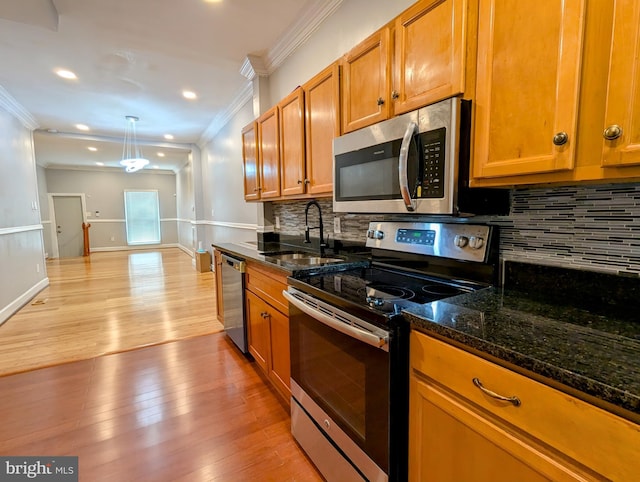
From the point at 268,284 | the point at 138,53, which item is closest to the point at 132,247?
the point at 138,53

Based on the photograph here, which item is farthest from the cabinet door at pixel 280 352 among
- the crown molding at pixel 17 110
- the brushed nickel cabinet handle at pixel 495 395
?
the crown molding at pixel 17 110

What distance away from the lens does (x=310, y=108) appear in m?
2.06

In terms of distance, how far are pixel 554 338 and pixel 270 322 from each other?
1553 millimetres

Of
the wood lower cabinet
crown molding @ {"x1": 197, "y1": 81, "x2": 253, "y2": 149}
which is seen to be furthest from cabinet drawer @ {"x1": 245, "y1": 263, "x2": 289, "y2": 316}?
crown molding @ {"x1": 197, "y1": 81, "x2": 253, "y2": 149}

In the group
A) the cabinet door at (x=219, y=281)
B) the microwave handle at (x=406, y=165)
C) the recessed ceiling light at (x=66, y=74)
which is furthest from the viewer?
the recessed ceiling light at (x=66, y=74)

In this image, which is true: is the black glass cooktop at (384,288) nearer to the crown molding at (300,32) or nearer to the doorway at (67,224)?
the crown molding at (300,32)

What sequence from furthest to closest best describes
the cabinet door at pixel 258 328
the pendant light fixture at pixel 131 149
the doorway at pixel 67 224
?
the doorway at pixel 67 224, the pendant light fixture at pixel 131 149, the cabinet door at pixel 258 328

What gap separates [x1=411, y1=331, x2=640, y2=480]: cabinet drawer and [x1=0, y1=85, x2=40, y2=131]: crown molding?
17.7ft

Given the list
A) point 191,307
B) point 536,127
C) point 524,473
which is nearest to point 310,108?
point 536,127

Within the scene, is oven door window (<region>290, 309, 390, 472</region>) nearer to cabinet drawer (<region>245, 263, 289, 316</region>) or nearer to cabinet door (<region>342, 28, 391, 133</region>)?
cabinet drawer (<region>245, 263, 289, 316</region>)

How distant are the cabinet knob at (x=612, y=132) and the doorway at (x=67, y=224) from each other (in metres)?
11.3

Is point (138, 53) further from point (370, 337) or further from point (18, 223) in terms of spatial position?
point (370, 337)

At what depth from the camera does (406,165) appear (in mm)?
1255

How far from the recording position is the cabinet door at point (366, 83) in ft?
4.74
